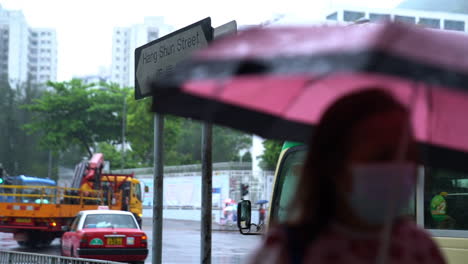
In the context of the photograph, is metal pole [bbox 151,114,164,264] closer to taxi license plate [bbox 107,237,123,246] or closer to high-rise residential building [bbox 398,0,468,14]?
taxi license plate [bbox 107,237,123,246]

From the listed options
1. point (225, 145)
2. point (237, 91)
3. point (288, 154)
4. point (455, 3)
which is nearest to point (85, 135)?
point (225, 145)

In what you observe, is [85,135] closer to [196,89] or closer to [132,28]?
[196,89]

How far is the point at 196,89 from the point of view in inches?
88.8

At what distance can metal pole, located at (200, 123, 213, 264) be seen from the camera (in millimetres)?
6961

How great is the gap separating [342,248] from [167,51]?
5418 mm

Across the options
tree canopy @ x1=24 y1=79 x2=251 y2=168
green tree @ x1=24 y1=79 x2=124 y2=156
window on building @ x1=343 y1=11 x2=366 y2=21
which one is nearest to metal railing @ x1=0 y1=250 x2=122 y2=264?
tree canopy @ x1=24 y1=79 x2=251 y2=168

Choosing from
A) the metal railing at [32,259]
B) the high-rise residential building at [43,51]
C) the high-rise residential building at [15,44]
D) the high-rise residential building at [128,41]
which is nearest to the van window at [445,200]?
the metal railing at [32,259]

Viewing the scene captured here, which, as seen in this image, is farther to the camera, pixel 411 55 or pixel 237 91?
pixel 237 91

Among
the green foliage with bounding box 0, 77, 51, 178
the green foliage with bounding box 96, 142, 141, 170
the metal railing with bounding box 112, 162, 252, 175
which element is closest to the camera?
the metal railing with bounding box 112, 162, 252, 175

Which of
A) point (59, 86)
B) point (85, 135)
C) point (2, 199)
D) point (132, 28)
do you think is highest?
point (132, 28)

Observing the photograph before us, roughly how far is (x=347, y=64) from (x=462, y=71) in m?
0.32

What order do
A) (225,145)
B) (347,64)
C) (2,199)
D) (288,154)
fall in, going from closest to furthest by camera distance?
(347,64) < (288,154) < (2,199) < (225,145)

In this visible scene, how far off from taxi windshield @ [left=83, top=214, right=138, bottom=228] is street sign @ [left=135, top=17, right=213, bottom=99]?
39.5ft

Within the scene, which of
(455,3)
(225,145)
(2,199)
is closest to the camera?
(2,199)
